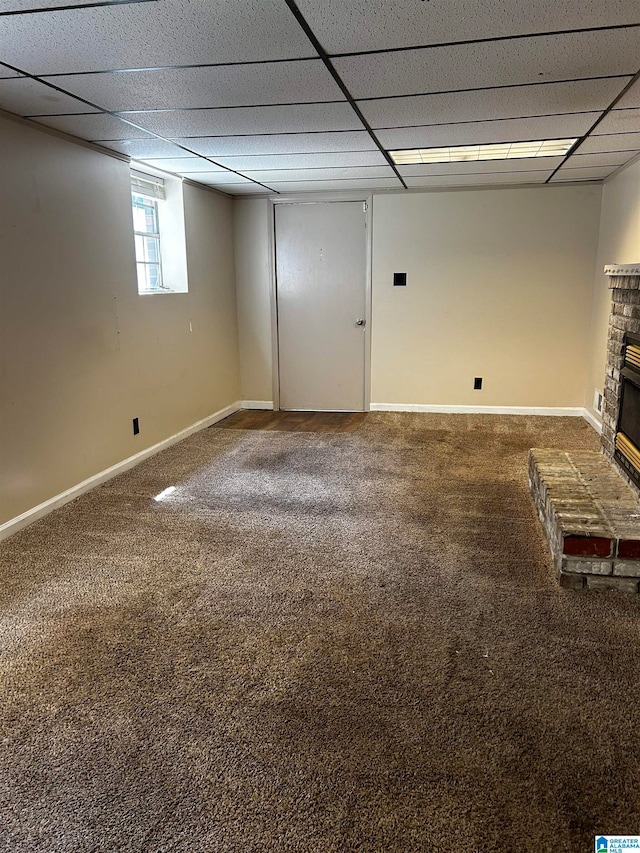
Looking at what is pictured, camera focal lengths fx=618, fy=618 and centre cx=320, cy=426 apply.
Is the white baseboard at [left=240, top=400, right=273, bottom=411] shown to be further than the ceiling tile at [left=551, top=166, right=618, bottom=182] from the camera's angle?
Yes

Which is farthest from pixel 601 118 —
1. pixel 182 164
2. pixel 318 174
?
pixel 182 164

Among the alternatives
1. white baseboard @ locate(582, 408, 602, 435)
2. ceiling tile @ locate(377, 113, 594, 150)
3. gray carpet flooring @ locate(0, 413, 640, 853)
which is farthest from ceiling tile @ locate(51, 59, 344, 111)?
white baseboard @ locate(582, 408, 602, 435)

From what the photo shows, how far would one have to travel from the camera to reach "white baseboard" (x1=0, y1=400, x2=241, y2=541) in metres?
3.29

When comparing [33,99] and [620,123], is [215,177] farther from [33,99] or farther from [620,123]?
[620,123]

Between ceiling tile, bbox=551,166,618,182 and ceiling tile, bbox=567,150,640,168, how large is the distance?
13 cm

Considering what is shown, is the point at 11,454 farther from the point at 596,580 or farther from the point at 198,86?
the point at 596,580

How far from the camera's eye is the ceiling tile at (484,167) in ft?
14.6

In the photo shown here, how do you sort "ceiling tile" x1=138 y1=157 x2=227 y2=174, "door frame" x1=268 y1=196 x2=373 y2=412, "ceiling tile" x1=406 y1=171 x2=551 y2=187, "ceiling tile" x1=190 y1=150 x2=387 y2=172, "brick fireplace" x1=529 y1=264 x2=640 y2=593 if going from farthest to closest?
1. "door frame" x1=268 y1=196 x2=373 y2=412
2. "ceiling tile" x1=406 y1=171 x2=551 y2=187
3. "ceiling tile" x1=138 y1=157 x2=227 y2=174
4. "ceiling tile" x1=190 y1=150 x2=387 y2=172
5. "brick fireplace" x1=529 y1=264 x2=640 y2=593

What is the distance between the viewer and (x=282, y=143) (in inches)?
147

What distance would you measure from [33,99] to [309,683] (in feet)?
9.29

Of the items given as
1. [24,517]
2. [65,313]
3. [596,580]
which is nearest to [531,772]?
[596,580]

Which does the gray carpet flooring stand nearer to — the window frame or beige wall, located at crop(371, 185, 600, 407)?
the window frame

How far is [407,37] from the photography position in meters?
2.14

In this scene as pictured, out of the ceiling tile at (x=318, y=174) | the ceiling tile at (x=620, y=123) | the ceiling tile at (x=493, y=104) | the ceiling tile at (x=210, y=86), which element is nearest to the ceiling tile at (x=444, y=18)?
the ceiling tile at (x=210, y=86)
